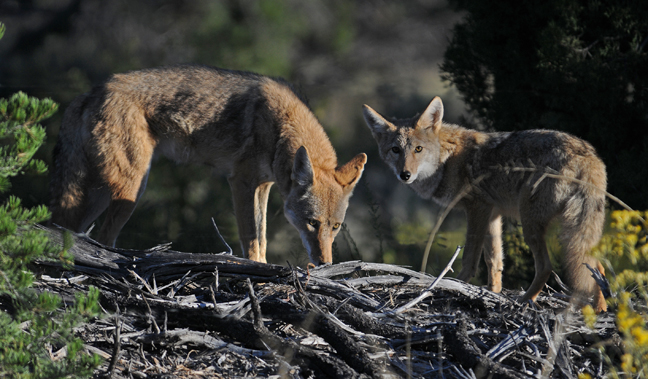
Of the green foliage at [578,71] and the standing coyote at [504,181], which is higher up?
the green foliage at [578,71]

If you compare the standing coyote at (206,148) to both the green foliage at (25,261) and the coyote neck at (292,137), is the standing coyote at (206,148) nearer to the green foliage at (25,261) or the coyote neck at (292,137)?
the coyote neck at (292,137)

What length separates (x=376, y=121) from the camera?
19.4 feet

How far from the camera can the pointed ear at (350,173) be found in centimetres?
532

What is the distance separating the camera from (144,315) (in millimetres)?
2922

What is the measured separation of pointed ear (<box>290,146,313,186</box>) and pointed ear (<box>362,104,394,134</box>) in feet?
3.85

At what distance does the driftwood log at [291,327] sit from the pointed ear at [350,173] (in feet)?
5.87

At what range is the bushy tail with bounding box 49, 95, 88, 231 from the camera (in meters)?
5.26

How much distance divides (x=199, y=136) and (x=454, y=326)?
3536 millimetres

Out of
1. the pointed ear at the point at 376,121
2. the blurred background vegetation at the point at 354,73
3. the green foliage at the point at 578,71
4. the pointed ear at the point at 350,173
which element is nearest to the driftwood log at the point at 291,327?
the pointed ear at the point at 350,173

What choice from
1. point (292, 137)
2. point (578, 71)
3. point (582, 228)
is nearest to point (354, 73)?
point (292, 137)

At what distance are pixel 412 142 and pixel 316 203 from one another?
3.94 feet

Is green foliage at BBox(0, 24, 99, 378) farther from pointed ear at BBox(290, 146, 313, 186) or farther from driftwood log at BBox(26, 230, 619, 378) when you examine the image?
pointed ear at BBox(290, 146, 313, 186)

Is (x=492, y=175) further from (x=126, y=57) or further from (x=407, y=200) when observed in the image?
(x=126, y=57)

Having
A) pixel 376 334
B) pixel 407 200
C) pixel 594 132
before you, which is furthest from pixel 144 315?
pixel 407 200
